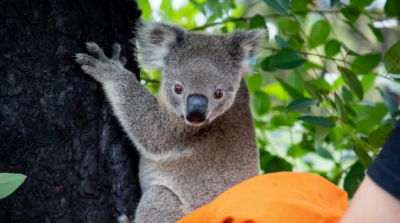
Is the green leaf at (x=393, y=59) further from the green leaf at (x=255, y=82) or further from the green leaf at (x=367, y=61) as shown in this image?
the green leaf at (x=255, y=82)

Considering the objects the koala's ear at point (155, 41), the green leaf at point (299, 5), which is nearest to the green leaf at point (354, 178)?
the green leaf at point (299, 5)

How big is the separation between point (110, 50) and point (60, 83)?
505 mm

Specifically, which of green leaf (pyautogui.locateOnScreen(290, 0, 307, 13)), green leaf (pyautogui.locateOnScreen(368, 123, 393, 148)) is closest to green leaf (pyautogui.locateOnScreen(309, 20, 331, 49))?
green leaf (pyautogui.locateOnScreen(290, 0, 307, 13))

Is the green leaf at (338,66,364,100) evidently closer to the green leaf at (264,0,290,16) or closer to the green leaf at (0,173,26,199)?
the green leaf at (264,0,290,16)

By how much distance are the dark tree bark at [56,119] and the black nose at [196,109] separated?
19.6 inches

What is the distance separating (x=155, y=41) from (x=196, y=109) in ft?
2.21

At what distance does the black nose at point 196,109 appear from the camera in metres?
2.92

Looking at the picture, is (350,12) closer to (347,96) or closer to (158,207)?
(347,96)

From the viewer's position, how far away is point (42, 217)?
2.43 meters

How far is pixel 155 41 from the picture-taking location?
3295 mm

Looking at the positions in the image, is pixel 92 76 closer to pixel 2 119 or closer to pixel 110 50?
pixel 110 50

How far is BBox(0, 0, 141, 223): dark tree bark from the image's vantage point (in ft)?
7.85

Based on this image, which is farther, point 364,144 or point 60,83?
point 364,144

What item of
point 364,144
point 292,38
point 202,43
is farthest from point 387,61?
point 202,43
